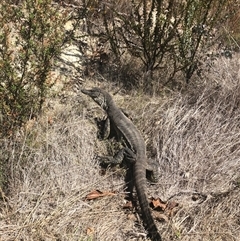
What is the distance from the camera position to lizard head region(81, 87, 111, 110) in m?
5.66

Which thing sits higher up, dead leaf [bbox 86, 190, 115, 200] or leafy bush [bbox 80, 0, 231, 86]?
leafy bush [bbox 80, 0, 231, 86]

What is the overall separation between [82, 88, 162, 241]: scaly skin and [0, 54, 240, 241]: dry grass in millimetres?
134

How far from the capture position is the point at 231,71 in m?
5.98

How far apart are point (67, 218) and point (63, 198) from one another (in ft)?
0.89

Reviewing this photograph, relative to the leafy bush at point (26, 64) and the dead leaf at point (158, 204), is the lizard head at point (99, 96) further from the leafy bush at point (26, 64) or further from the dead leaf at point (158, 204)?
the dead leaf at point (158, 204)

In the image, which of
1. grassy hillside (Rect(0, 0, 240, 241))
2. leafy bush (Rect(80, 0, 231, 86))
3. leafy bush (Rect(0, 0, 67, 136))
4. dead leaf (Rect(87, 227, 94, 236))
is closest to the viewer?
dead leaf (Rect(87, 227, 94, 236))

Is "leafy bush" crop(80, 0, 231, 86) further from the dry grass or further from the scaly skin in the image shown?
the scaly skin

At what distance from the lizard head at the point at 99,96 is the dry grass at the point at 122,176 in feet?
0.41

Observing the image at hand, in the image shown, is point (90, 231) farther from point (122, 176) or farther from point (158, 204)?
point (122, 176)

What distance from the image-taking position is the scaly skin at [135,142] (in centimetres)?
426

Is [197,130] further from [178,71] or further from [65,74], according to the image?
[65,74]

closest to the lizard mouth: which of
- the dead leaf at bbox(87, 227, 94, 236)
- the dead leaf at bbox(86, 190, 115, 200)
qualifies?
the dead leaf at bbox(86, 190, 115, 200)

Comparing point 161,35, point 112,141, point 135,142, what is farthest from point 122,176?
point 161,35

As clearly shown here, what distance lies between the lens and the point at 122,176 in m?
4.87
